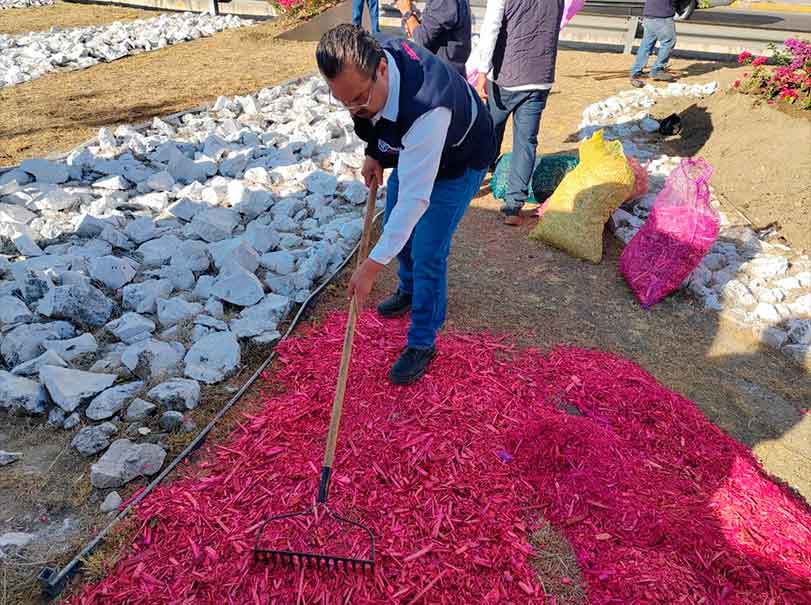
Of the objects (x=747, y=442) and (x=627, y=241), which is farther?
(x=627, y=241)

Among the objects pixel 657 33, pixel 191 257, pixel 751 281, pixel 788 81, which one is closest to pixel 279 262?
pixel 191 257

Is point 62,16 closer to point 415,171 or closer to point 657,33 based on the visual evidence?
point 657,33

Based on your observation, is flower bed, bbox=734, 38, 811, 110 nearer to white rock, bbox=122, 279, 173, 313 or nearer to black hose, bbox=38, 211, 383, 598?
black hose, bbox=38, 211, 383, 598

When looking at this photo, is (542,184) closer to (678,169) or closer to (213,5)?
(678,169)

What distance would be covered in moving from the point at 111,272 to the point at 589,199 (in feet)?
11.1

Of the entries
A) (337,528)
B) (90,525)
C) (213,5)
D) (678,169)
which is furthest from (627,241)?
(213,5)

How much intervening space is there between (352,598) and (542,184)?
3.92 metres

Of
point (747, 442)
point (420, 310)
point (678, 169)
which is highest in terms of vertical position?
point (678, 169)

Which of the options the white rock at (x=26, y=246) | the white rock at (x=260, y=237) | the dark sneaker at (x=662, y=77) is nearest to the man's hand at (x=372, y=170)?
the white rock at (x=260, y=237)

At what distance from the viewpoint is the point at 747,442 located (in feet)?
9.68

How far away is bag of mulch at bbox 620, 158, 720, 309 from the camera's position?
12.8ft

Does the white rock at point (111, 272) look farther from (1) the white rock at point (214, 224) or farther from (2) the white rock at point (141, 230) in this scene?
(1) the white rock at point (214, 224)

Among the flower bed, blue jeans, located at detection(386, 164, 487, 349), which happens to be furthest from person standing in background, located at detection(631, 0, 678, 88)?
blue jeans, located at detection(386, 164, 487, 349)

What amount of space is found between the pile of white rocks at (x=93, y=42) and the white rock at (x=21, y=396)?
6.90 m
